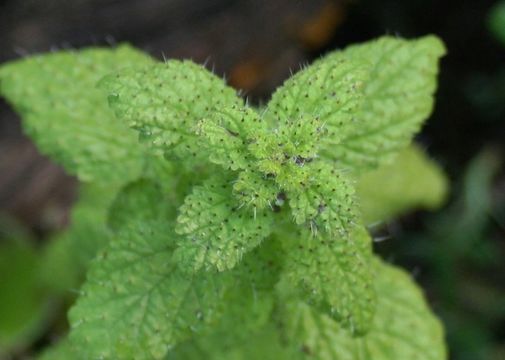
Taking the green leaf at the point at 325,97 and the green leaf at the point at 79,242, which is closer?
the green leaf at the point at 325,97

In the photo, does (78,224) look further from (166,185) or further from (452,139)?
(452,139)

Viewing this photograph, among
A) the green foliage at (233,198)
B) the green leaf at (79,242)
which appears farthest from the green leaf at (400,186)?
the green leaf at (79,242)

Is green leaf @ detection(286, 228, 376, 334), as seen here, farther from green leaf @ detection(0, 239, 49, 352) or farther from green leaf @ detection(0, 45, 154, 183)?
green leaf @ detection(0, 239, 49, 352)

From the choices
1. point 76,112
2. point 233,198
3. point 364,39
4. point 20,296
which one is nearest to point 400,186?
point 364,39

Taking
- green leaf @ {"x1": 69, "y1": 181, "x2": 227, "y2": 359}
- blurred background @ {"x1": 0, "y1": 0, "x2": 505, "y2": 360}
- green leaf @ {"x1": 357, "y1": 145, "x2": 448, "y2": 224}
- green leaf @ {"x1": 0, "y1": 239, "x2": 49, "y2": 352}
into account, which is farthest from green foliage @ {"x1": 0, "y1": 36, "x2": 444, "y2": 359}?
blurred background @ {"x1": 0, "y1": 0, "x2": 505, "y2": 360}

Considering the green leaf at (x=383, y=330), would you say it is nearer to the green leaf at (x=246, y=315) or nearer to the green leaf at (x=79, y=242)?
the green leaf at (x=246, y=315)

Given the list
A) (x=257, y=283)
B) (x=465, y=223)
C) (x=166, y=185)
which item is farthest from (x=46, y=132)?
(x=465, y=223)

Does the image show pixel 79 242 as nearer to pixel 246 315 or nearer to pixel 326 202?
pixel 246 315
